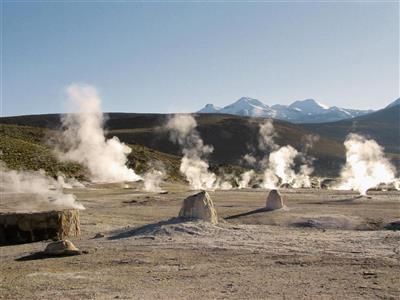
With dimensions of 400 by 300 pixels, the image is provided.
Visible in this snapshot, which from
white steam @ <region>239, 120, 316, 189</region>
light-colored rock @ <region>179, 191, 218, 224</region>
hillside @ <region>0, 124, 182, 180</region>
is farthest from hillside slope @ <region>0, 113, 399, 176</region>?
light-colored rock @ <region>179, 191, 218, 224</region>

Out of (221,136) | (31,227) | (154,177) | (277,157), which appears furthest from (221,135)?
(31,227)

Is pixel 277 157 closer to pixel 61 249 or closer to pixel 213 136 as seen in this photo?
pixel 213 136

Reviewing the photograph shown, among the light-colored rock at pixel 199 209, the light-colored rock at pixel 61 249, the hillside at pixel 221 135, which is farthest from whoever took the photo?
the hillside at pixel 221 135

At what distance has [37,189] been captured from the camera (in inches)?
1768

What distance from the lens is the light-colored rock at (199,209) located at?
22281 mm

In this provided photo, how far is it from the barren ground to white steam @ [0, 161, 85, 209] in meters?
8.62

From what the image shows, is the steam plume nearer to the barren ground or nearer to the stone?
the stone

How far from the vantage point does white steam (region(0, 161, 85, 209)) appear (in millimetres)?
33438

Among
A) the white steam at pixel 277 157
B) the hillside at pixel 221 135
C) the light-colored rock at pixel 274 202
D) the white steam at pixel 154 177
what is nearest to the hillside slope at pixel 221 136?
the hillside at pixel 221 135

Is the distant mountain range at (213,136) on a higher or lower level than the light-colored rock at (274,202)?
higher

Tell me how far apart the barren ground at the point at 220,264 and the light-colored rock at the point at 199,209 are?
1.05 m

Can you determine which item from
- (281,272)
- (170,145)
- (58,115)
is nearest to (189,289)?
(281,272)

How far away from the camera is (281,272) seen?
1420 centimetres

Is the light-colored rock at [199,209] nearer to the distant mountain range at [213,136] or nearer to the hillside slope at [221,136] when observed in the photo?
the distant mountain range at [213,136]
